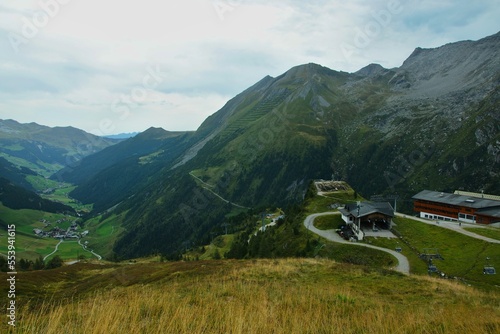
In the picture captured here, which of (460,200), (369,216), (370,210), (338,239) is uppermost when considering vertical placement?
(370,210)

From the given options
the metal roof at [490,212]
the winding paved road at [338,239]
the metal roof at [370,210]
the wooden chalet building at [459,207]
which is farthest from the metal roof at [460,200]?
the winding paved road at [338,239]

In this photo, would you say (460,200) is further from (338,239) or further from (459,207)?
(338,239)

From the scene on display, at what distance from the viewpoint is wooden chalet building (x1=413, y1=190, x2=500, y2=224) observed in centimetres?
9300

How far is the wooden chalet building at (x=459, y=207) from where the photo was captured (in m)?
93.0

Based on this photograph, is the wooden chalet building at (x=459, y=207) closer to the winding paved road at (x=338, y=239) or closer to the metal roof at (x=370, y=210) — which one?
the metal roof at (x=370, y=210)

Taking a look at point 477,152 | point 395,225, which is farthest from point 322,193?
point 477,152

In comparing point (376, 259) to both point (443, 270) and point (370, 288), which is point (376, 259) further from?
point (370, 288)

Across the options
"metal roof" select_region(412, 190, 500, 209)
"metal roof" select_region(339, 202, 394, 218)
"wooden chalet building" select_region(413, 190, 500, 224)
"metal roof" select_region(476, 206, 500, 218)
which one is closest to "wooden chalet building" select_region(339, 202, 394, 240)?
"metal roof" select_region(339, 202, 394, 218)

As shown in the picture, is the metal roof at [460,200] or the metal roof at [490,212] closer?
the metal roof at [490,212]

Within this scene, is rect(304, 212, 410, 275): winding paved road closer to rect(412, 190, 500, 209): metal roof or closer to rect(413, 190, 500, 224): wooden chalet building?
rect(413, 190, 500, 224): wooden chalet building

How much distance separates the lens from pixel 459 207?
332 ft

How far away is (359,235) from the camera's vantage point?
67062mm

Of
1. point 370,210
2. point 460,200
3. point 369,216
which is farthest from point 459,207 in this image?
point 369,216

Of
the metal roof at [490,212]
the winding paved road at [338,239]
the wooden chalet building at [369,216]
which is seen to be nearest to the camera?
the winding paved road at [338,239]
